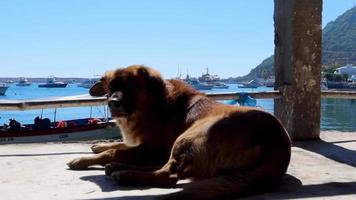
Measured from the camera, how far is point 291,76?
716cm

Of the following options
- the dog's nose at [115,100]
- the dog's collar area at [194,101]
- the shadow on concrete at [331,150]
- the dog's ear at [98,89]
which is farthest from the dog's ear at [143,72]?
the shadow on concrete at [331,150]

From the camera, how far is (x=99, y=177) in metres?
4.43

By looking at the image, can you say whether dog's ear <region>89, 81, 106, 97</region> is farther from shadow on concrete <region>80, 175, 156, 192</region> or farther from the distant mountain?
the distant mountain

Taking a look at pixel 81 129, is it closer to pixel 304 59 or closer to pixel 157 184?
pixel 304 59

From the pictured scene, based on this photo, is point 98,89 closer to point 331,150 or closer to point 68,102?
point 68,102

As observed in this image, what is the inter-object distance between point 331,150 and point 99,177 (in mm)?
3210

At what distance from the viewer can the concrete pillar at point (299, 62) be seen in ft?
23.0

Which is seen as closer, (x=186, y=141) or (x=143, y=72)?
(x=186, y=141)

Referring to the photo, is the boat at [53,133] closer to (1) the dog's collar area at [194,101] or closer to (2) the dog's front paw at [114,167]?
(1) the dog's collar area at [194,101]

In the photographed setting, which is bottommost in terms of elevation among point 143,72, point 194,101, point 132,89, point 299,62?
point 194,101

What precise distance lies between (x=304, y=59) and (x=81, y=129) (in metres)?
17.5

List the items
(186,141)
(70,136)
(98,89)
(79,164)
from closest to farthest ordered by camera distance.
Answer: (186,141)
(79,164)
(98,89)
(70,136)

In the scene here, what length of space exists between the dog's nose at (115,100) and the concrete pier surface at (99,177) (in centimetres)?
65

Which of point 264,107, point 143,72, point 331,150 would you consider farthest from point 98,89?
point 264,107
